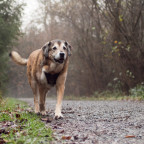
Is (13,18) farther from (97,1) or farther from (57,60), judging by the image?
(57,60)

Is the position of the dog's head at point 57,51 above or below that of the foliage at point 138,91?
above

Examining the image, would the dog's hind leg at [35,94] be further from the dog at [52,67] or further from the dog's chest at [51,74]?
the dog's chest at [51,74]

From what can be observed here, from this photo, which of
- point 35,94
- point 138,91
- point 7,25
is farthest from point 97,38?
point 35,94

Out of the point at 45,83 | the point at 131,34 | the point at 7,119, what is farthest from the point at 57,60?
the point at 131,34

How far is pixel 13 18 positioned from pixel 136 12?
28.8 feet

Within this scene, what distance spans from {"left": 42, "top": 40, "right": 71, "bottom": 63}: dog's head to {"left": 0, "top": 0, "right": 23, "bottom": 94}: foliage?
32.4 feet

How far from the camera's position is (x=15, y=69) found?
2842 centimetres

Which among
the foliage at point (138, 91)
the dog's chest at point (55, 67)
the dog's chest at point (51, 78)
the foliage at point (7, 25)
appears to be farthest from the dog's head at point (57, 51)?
the foliage at point (7, 25)

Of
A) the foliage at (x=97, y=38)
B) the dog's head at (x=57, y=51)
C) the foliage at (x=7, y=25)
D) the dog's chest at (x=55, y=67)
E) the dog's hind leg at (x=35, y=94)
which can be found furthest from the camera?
the foliage at (x=7, y=25)

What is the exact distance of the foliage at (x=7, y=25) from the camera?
15241 millimetres

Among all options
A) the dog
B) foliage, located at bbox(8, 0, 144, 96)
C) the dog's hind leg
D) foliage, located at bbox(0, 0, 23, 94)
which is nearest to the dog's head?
the dog

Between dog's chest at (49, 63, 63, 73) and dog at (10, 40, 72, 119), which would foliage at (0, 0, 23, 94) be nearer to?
dog at (10, 40, 72, 119)

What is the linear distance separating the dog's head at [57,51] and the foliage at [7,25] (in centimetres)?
987

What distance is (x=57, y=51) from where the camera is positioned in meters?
5.19
